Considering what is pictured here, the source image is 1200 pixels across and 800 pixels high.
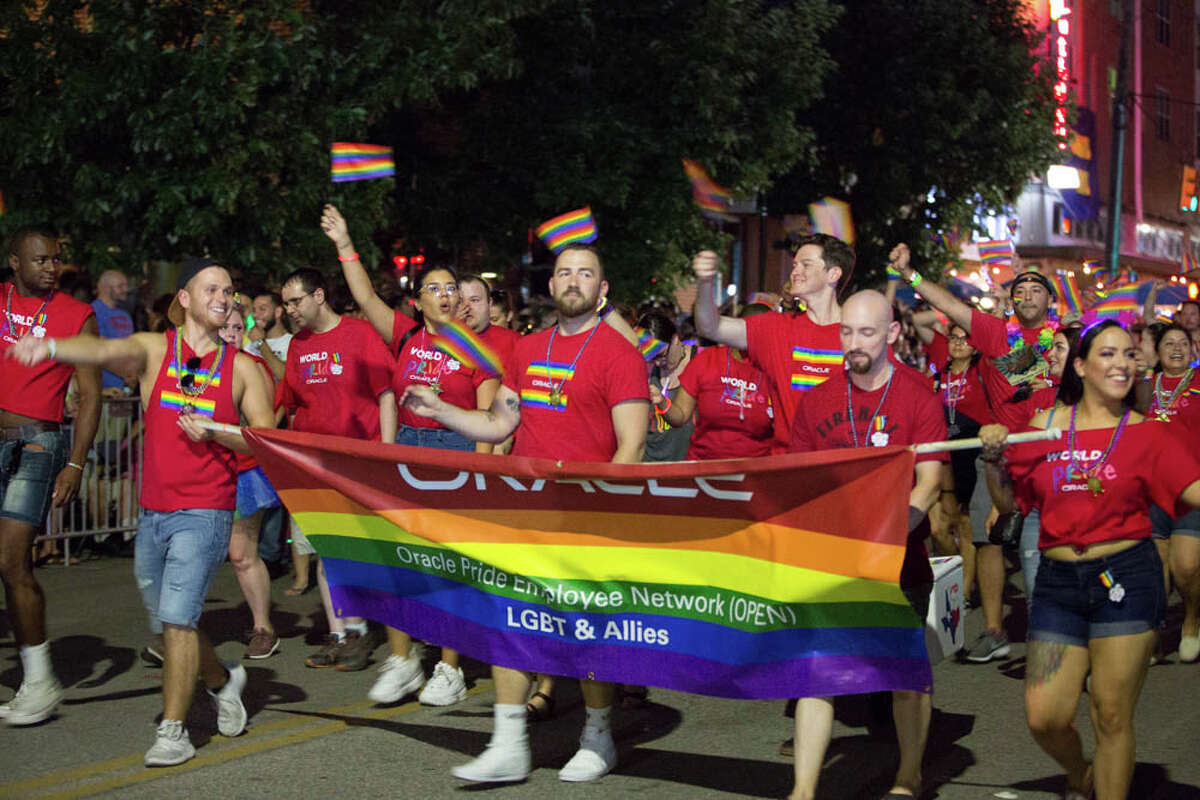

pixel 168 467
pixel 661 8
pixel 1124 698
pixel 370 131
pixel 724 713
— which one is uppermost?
pixel 661 8

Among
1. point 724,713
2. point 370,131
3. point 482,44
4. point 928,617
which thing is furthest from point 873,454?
point 370,131

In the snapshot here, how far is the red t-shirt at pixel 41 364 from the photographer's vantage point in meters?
7.39

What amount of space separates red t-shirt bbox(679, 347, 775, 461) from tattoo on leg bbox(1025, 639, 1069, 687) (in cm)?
310

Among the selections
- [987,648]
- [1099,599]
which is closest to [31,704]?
[1099,599]

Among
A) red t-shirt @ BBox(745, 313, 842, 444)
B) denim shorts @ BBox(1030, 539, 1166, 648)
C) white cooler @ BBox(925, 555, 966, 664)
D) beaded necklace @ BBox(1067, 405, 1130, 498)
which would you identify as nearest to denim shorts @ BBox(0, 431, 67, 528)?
red t-shirt @ BBox(745, 313, 842, 444)

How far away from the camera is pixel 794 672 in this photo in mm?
5680

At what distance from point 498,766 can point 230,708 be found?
4.81 feet

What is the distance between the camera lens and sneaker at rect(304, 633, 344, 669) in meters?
8.61

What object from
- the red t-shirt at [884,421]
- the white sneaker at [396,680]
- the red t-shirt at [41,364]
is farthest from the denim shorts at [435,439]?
the red t-shirt at [884,421]

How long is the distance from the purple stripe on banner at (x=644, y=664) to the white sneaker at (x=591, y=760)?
0.36 meters

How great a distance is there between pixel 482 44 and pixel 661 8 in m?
4.20

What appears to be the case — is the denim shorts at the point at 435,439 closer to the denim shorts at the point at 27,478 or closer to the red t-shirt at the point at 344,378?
the red t-shirt at the point at 344,378

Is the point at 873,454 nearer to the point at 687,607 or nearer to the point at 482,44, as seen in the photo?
the point at 687,607

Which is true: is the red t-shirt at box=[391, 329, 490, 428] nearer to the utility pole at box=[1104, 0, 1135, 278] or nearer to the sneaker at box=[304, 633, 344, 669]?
the sneaker at box=[304, 633, 344, 669]
